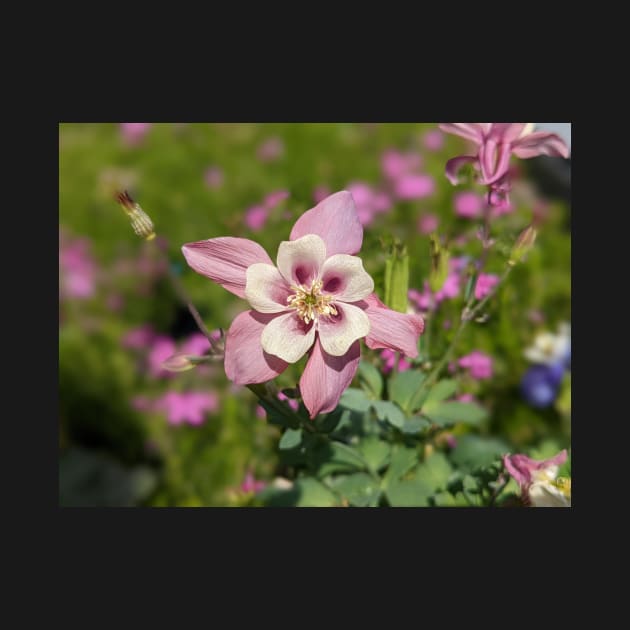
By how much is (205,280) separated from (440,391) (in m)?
1.11

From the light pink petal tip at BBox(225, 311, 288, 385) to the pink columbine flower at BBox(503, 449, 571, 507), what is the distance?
1.11 feet

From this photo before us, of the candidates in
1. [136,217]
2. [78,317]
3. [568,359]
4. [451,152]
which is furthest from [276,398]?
[451,152]

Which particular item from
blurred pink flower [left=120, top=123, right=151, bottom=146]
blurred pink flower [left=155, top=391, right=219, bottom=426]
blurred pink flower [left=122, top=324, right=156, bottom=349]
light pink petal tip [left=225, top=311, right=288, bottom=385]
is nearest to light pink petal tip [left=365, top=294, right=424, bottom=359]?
light pink petal tip [left=225, top=311, right=288, bottom=385]

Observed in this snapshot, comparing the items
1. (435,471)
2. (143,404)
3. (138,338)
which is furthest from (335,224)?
(138,338)

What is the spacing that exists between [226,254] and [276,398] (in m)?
0.19

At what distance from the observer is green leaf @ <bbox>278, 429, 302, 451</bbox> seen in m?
0.76

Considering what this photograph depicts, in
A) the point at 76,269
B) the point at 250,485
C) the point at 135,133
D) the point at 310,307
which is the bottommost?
the point at 250,485

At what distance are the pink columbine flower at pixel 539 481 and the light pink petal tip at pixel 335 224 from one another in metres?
0.35

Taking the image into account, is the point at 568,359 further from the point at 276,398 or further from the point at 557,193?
the point at 557,193

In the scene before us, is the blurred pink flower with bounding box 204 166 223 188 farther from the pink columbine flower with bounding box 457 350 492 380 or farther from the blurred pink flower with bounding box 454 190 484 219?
the pink columbine flower with bounding box 457 350 492 380

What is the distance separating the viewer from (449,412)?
0.90 meters

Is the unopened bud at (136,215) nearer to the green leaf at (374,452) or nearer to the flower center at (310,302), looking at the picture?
the flower center at (310,302)

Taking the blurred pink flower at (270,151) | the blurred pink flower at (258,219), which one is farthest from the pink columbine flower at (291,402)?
the blurred pink flower at (270,151)

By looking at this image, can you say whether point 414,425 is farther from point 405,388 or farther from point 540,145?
point 540,145
